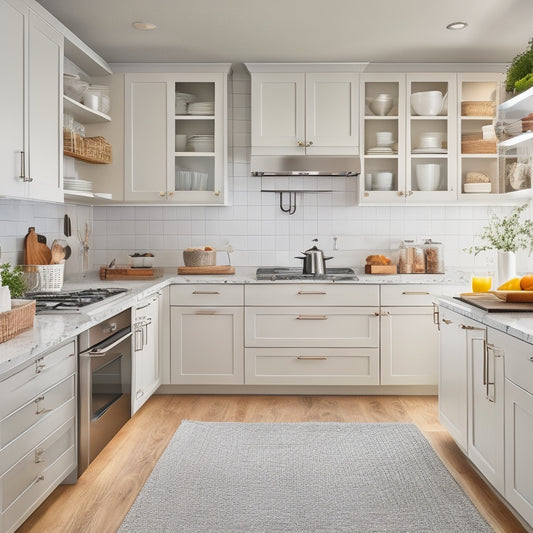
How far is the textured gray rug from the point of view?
241 centimetres

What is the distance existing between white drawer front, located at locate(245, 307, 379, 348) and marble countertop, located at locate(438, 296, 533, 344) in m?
1.26

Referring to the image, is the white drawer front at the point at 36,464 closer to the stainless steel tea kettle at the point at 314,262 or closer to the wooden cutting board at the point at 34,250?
the wooden cutting board at the point at 34,250

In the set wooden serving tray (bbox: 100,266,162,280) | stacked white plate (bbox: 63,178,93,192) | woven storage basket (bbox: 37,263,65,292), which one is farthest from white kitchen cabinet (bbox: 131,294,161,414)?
stacked white plate (bbox: 63,178,93,192)

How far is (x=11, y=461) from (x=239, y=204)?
3.23m

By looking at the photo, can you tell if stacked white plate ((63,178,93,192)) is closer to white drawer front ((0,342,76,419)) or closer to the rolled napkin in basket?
white drawer front ((0,342,76,419))

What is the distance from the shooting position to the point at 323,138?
14.7 feet

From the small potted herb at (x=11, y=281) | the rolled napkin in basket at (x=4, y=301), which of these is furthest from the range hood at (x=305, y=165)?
the rolled napkin in basket at (x=4, y=301)

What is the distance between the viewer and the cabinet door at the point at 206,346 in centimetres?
427

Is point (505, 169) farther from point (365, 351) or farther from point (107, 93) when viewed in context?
point (107, 93)

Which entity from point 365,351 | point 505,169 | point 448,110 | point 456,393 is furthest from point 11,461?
point 448,110

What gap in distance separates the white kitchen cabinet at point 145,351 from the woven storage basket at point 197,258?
2.04 ft

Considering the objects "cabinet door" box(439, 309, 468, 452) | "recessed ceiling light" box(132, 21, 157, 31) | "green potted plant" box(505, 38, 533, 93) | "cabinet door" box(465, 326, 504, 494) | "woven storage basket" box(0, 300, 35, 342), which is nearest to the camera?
"woven storage basket" box(0, 300, 35, 342)

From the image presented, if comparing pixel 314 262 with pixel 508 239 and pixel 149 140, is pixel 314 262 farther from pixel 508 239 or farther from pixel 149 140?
pixel 149 140

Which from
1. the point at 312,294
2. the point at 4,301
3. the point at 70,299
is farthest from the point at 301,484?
the point at 312,294
